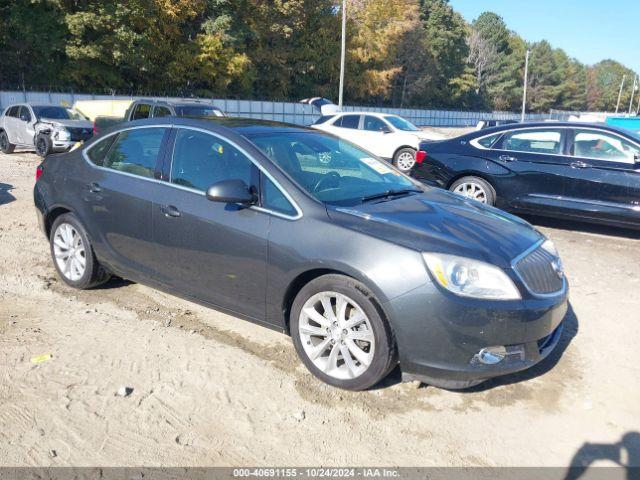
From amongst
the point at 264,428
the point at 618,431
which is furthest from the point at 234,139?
the point at 618,431

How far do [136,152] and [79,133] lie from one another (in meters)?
12.0

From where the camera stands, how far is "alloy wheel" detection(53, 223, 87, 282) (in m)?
5.00

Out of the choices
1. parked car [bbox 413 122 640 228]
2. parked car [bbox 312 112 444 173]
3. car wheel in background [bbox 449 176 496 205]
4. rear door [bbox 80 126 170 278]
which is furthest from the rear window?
rear door [bbox 80 126 170 278]

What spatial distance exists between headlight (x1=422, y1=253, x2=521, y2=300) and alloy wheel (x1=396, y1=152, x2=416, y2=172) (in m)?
11.7

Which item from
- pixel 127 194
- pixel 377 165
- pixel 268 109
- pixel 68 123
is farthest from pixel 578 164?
pixel 268 109

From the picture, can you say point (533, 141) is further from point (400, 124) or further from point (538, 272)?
point (400, 124)

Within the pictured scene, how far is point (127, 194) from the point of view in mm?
4492

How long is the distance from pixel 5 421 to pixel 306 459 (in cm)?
168

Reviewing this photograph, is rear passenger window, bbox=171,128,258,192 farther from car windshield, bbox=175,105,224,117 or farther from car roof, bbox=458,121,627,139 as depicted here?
car windshield, bbox=175,105,224,117

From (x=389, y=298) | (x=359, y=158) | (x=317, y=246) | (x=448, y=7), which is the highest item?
(x=448, y=7)

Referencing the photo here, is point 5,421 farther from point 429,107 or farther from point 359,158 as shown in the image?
point 429,107

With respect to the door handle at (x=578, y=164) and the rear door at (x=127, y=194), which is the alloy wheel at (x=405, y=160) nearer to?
the door handle at (x=578, y=164)

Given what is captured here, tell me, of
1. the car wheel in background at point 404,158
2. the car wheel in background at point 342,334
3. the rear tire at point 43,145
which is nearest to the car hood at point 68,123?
the rear tire at point 43,145

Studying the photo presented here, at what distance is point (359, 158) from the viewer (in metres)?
4.68
